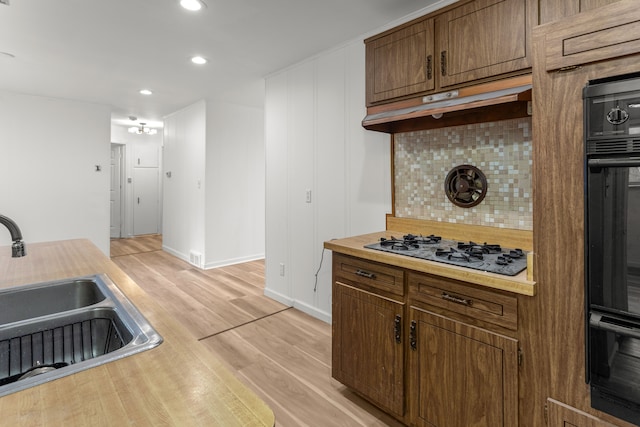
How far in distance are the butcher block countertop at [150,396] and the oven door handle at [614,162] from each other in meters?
1.23

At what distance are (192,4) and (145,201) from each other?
6711mm

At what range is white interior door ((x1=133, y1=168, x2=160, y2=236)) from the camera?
784 cm

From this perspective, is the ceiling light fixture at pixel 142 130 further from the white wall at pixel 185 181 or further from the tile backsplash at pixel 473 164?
the tile backsplash at pixel 473 164

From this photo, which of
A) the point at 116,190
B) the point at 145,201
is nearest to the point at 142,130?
the point at 116,190

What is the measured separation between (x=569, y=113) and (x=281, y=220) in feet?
9.17

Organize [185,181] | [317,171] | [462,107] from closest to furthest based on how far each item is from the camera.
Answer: [462,107] → [317,171] → [185,181]

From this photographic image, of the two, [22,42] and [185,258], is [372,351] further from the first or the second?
[185,258]

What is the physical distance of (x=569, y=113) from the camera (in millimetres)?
1191

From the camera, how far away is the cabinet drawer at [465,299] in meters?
1.33

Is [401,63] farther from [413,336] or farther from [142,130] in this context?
[142,130]

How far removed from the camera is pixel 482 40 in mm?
1714

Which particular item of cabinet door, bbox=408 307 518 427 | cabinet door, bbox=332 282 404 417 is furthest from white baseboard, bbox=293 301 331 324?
cabinet door, bbox=408 307 518 427

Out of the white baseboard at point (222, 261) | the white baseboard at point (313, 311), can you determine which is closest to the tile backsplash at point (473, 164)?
the white baseboard at point (313, 311)

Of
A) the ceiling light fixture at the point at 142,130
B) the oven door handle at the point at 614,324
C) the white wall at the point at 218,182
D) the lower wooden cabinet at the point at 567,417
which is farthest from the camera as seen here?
the ceiling light fixture at the point at 142,130
